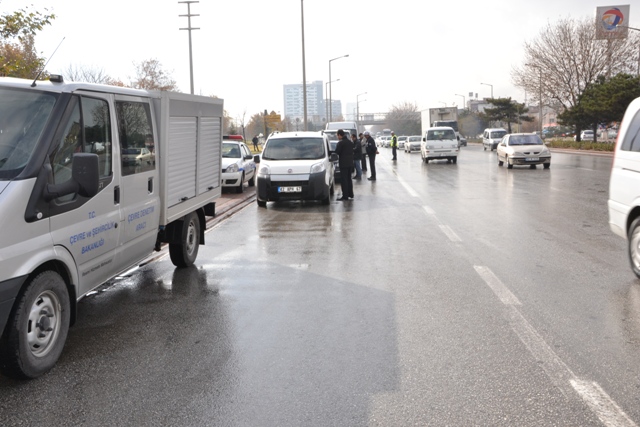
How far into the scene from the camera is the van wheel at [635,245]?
7355 mm

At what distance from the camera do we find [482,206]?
1512cm

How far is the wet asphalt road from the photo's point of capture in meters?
4.07

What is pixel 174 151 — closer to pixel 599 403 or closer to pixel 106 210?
pixel 106 210

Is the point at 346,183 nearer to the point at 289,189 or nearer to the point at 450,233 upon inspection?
the point at 289,189

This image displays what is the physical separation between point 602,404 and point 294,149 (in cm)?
1351

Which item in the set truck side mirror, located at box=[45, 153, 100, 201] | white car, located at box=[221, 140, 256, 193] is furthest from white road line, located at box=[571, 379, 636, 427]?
white car, located at box=[221, 140, 256, 193]

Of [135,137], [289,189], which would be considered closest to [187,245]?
[135,137]

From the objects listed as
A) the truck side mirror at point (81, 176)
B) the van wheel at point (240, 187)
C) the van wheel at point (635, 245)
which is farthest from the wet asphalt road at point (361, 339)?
the van wheel at point (240, 187)

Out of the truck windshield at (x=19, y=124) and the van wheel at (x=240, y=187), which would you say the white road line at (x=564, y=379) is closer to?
the truck windshield at (x=19, y=124)

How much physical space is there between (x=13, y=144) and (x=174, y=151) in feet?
9.27


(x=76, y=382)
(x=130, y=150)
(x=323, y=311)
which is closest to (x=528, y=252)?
(x=323, y=311)

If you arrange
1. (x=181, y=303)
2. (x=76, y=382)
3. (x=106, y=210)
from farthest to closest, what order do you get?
(x=181, y=303)
(x=106, y=210)
(x=76, y=382)

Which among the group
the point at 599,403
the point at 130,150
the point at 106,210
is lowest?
the point at 599,403

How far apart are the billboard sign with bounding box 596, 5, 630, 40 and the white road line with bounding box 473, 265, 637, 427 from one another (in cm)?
5010
